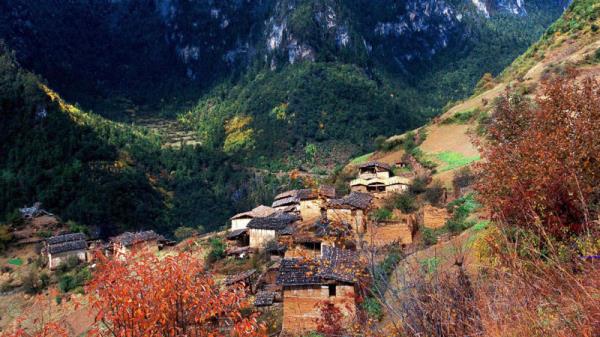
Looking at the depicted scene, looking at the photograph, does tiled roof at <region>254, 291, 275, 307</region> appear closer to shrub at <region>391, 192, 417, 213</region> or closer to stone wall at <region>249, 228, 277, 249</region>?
stone wall at <region>249, 228, 277, 249</region>

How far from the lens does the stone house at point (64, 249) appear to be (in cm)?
4759

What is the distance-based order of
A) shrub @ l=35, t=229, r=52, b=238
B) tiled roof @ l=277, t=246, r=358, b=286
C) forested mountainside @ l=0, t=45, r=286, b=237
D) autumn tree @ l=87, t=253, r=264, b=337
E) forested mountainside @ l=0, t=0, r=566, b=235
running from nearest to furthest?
autumn tree @ l=87, t=253, r=264, b=337, tiled roof @ l=277, t=246, r=358, b=286, shrub @ l=35, t=229, r=52, b=238, forested mountainside @ l=0, t=45, r=286, b=237, forested mountainside @ l=0, t=0, r=566, b=235

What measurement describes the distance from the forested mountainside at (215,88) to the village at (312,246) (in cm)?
2368

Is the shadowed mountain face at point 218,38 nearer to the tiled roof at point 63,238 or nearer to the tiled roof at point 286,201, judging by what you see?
the tiled roof at point 63,238

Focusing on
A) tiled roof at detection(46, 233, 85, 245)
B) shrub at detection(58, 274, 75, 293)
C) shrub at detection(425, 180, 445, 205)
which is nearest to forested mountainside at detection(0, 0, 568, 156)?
tiled roof at detection(46, 233, 85, 245)

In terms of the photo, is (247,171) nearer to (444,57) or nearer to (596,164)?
(596,164)

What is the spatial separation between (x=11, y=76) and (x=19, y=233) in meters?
44.5

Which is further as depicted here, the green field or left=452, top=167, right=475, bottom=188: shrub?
the green field

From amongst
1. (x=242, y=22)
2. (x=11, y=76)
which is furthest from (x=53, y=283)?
(x=242, y=22)

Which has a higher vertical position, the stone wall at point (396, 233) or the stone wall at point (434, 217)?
the stone wall at point (434, 217)

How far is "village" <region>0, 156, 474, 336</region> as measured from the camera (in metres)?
13.5

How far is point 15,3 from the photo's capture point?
131875mm

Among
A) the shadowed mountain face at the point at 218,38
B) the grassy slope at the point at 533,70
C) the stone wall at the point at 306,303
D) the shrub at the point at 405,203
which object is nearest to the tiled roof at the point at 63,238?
the grassy slope at the point at 533,70

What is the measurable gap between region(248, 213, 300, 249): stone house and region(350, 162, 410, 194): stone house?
783 cm
